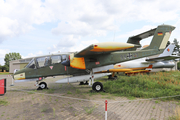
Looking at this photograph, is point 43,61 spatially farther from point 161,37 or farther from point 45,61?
point 161,37

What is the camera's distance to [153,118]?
12.9 feet

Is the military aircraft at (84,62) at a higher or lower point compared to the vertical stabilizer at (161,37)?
lower

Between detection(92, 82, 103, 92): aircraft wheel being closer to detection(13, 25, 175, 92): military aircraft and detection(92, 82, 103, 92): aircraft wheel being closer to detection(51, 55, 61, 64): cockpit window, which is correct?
detection(13, 25, 175, 92): military aircraft

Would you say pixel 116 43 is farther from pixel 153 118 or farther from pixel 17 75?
pixel 17 75

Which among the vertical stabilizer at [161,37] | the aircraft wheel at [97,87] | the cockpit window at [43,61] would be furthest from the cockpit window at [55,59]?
the vertical stabilizer at [161,37]

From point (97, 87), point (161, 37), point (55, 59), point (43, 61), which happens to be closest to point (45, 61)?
point (43, 61)

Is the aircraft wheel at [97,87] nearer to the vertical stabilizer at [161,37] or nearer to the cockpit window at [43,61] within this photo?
the cockpit window at [43,61]

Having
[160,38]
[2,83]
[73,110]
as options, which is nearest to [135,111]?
[73,110]

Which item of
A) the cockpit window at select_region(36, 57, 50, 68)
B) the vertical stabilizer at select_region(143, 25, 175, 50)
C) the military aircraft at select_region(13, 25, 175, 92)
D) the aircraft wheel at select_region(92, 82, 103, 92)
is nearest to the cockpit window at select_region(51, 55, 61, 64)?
the military aircraft at select_region(13, 25, 175, 92)

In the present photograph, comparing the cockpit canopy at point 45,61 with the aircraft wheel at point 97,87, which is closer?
the aircraft wheel at point 97,87

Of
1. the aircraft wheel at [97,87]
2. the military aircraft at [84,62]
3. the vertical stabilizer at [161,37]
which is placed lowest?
the aircraft wheel at [97,87]

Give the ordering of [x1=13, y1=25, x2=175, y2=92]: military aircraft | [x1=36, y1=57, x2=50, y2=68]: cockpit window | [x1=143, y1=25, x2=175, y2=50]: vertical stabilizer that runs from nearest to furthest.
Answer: [x1=13, y1=25, x2=175, y2=92]: military aircraft < [x1=36, y1=57, x2=50, y2=68]: cockpit window < [x1=143, y1=25, x2=175, y2=50]: vertical stabilizer

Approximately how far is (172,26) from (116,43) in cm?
662

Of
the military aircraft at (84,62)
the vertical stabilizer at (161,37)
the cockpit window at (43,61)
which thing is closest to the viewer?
the military aircraft at (84,62)
